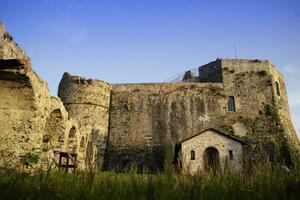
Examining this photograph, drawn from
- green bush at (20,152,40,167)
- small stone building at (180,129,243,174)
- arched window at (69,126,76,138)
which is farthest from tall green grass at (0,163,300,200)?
small stone building at (180,129,243,174)

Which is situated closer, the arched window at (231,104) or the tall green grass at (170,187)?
the tall green grass at (170,187)

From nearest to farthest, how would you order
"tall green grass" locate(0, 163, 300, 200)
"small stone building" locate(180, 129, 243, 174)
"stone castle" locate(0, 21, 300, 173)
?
1. "tall green grass" locate(0, 163, 300, 200)
2. "small stone building" locate(180, 129, 243, 174)
3. "stone castle" locate(0, 21, 300, 173)

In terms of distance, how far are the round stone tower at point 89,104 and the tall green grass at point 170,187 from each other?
64.3ft

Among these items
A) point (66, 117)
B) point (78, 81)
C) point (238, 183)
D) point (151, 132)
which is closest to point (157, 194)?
point (238, 183)

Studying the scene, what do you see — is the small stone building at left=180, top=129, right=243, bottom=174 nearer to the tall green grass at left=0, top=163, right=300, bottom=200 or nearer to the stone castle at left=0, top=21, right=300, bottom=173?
the stone castle at left=0, top=21, right=300, bottom=173

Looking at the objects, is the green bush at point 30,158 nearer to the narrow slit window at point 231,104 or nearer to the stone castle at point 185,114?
the stone castle at point 185,114

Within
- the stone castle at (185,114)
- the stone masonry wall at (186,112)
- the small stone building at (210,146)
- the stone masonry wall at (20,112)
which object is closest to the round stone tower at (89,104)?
the stone castle at (185,114)

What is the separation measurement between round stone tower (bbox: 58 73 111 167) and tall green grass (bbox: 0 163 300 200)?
1961cm

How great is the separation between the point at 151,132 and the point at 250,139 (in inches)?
314

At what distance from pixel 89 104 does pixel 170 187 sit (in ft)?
70.5

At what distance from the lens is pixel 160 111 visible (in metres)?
24.4

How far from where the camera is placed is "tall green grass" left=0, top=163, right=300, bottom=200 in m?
2.80

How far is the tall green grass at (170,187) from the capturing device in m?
2.80

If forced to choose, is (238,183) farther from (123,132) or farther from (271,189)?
(123,132)
